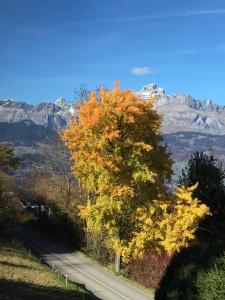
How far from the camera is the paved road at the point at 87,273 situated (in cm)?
4059

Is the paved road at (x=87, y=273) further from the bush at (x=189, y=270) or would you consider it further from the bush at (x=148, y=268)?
the bush at (x=189, y=270)

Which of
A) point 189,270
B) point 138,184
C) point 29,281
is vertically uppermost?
point 138,184

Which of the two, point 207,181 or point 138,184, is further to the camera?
point 207,181

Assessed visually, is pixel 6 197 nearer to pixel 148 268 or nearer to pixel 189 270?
pixel 148 268

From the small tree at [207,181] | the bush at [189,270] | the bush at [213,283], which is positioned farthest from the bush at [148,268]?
the bush at [213,283]

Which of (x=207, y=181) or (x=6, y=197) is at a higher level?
(x=207, y=181)

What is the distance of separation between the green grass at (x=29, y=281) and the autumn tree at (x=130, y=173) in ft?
19.9

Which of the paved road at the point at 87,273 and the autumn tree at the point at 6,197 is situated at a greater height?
the autumn tree at the point at 6,197

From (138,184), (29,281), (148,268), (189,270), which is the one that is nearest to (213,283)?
(189,270)

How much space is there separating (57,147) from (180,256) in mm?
48134

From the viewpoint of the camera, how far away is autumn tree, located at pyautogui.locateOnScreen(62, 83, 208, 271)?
3988 cm

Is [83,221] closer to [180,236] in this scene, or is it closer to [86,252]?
[86,252]

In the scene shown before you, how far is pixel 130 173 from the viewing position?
137 ft

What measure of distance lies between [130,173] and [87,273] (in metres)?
12.4
